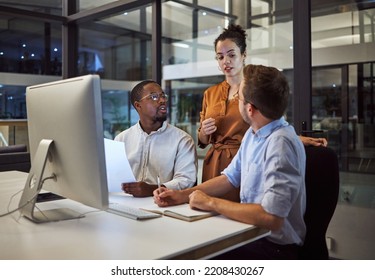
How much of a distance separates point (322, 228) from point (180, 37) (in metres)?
2.68

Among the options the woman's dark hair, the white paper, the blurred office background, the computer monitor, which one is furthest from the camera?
the blurred office background

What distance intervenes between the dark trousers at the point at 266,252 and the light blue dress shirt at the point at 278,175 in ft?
0.08

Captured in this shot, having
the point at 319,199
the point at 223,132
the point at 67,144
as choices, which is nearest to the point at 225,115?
the point at 223,132

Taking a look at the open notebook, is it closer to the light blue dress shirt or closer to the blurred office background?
the light blue dress shirt

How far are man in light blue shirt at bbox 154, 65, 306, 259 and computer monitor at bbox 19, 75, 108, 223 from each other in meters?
0.40

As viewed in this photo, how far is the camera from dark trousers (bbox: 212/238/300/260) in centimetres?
137

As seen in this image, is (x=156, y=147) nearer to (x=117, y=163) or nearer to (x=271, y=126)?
(x=117, y=163)

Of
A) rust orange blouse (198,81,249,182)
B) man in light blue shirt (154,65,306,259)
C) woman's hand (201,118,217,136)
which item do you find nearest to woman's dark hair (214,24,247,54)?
rust orange blouse (198,81,249,182)

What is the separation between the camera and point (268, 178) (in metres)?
1.26

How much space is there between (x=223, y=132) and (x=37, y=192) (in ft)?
3.75

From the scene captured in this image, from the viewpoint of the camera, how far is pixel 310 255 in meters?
1.47

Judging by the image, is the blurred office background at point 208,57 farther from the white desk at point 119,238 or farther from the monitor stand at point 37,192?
the white desk at point 119,238

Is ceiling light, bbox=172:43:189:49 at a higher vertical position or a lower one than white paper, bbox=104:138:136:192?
higher

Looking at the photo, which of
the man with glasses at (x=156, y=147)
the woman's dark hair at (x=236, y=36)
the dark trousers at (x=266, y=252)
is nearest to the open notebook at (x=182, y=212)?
the dark trousers at (x=266, y=252)
